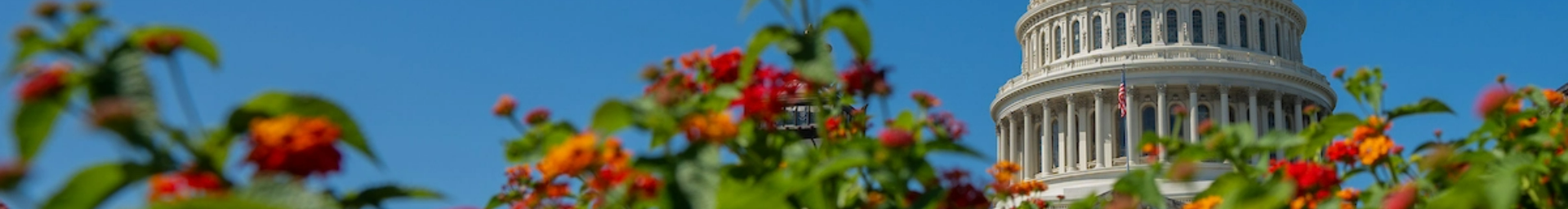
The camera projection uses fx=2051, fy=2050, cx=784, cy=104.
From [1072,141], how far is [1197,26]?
751 centimetres

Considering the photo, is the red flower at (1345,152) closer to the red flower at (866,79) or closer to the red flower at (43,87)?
the red flower at (866,79)

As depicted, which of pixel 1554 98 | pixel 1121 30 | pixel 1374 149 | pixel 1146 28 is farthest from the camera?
pixel 1121 30

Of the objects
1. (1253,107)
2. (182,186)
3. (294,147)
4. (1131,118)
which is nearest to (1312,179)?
(294,147)

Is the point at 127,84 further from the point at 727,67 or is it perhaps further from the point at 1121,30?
the point at 1121,30

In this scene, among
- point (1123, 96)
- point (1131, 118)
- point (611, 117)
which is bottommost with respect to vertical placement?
point (611, 117)

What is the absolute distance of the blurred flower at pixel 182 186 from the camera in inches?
172

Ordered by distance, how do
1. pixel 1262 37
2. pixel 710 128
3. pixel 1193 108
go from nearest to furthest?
pixel 710 128 < pixel 1193 108 < pixel 1262 37

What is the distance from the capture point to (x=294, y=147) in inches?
176

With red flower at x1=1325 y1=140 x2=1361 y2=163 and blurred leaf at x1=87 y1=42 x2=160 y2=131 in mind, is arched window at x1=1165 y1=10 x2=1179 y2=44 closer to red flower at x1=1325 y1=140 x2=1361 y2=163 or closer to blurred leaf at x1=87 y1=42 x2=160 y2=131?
red flower at x1=1325 y1=140 x2=1361 y2=163

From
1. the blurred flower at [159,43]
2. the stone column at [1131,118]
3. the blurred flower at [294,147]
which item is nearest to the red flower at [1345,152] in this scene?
the blurred flower at [294,147]

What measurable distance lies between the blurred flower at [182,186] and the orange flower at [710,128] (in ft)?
4.73

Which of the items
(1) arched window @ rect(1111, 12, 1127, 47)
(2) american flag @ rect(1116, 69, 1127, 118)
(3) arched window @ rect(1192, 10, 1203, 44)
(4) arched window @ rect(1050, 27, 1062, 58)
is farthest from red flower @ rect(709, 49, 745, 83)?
(4) arched window @ rect(1050, 27, 1062, 58)

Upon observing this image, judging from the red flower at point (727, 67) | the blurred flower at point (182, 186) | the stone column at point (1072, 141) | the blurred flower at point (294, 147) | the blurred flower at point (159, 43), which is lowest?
the blurred flower at point (182, 186)

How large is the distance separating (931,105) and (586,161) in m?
2.94
